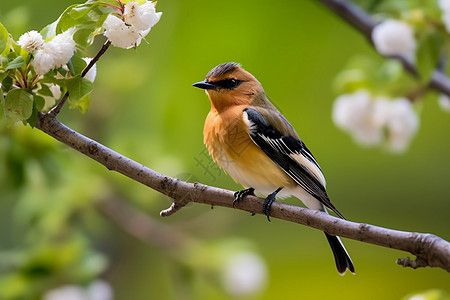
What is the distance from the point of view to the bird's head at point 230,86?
53.7 inches

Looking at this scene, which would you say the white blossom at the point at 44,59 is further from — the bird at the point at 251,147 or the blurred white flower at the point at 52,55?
the bird at the point at 251,147

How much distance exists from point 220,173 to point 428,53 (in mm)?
645

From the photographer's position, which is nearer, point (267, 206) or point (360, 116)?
point (267, 206)

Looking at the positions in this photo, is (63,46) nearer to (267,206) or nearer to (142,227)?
(267,206)

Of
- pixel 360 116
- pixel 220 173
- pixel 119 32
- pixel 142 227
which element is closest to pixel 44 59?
pixel 119 32

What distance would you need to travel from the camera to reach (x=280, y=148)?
1442 millimetres

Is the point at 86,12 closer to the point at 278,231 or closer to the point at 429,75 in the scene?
the point at 429,75

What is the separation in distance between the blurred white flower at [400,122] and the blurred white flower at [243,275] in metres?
0.57

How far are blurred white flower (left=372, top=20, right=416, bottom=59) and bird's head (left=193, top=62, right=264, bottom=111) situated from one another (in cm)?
38

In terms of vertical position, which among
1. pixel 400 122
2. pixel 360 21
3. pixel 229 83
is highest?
pixel 360 21

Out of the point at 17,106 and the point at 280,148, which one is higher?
the point at 280,148

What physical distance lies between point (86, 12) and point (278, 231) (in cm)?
224

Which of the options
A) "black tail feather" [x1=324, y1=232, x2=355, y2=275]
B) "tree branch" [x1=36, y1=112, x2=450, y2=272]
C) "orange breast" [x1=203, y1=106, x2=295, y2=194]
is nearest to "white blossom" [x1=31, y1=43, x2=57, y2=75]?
"tree branch" [x1=36, y1=112, x2=450, y2=272]

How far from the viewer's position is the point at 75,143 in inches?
41.0
